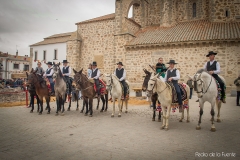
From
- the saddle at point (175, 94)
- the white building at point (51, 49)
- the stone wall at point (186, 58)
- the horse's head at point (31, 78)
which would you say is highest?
the white building at point (51, 49)

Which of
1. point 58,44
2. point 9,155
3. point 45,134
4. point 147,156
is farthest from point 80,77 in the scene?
point 58,44

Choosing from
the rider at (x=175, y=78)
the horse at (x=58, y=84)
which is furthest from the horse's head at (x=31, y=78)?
the rider at (x=175, y=78)

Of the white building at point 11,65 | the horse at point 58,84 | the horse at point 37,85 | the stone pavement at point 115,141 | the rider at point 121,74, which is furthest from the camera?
the white building at point 11,65

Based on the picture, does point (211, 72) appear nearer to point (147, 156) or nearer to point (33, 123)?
point (147, 156)

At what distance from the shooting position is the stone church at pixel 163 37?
13.7 m

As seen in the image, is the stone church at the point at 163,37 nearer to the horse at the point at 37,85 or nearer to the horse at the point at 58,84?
the horse at the point at 58,84

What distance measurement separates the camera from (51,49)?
28.5m

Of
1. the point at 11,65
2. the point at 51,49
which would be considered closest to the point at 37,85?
the point at 51,49

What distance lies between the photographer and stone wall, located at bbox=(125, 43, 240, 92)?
1339cm

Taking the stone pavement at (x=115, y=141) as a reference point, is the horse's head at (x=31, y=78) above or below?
above

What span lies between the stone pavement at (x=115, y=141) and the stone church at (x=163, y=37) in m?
9.93

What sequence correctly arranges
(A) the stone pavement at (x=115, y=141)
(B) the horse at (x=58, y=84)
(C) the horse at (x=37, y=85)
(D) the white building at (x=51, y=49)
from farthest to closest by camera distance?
(D) the white building at (x=51, y=49) → (C) the horse at (x=37, y=85) → (B) the horse at (x=58, y=84) → (A) the stone pavement at (x=115, y=141)

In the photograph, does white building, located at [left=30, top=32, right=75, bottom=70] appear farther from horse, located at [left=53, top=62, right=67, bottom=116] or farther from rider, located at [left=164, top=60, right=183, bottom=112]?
rider, located at [left=164, top=60, right=183, bottom=112]

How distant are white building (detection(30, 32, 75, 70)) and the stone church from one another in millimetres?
7128
